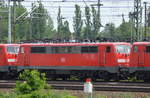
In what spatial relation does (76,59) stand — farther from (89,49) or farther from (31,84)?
(31,84)

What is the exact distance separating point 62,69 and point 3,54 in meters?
5.06

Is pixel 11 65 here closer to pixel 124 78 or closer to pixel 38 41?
pixel 38 41

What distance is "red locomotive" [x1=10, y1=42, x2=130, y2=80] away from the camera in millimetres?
31125

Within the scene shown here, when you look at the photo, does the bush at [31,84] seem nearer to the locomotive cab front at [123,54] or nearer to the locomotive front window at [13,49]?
the locomotive cab front at [123,54]

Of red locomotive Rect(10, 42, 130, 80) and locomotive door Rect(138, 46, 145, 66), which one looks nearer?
locomotive door Rect(138, 46, 145, 66)

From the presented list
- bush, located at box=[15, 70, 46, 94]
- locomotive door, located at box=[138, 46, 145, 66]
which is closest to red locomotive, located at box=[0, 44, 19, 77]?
locomotive door, located at box=[138, 46, 145, 66]

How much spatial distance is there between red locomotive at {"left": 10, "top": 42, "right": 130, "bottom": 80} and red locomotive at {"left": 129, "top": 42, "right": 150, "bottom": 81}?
1.25 m

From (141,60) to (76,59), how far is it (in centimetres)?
519

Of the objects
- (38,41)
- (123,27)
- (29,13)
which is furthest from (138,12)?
(123,27)

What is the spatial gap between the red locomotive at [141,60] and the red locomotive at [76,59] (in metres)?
1.25

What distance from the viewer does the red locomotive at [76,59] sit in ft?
102

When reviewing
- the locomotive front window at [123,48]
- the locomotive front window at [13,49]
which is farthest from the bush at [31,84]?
the locomotive front window at [13,49]

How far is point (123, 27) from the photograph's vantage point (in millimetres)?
76625

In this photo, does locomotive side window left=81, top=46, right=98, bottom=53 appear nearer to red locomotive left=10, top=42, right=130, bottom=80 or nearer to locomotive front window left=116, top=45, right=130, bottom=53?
red locomotive left=10, top=42, right=130, bottom=80
